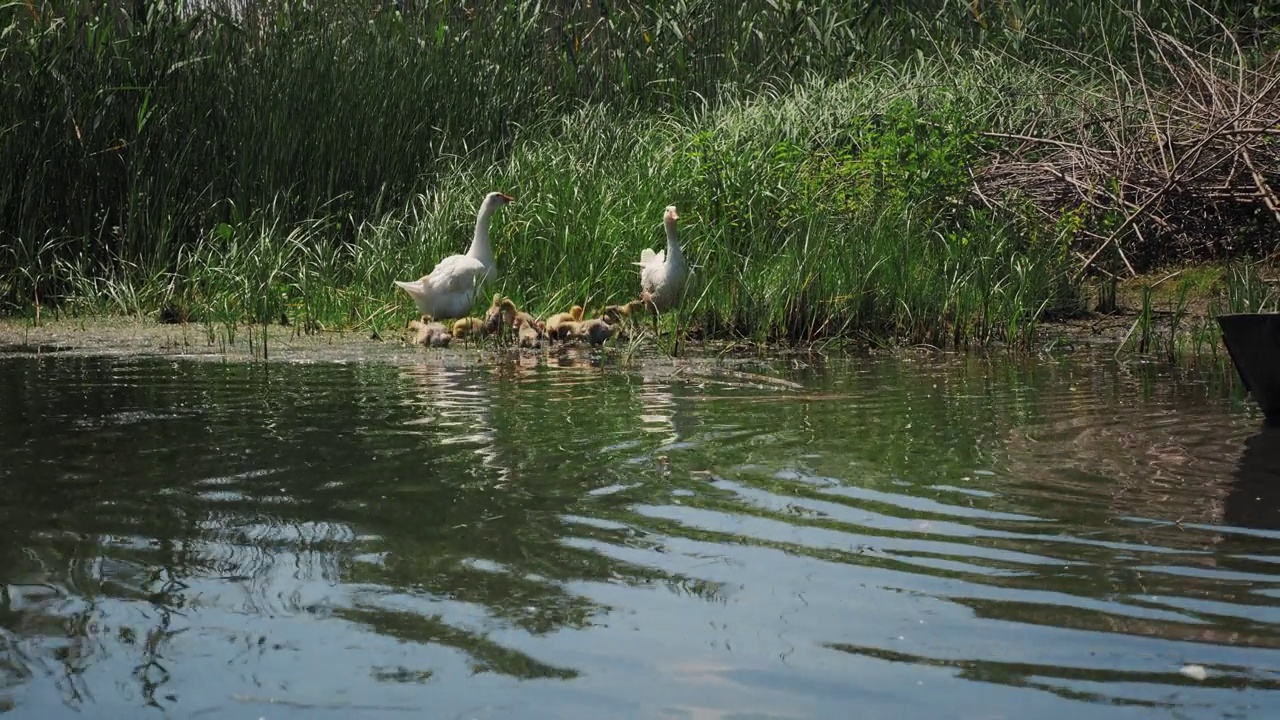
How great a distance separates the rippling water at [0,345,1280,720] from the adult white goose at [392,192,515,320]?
164 inches

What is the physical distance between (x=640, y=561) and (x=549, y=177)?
908 cm

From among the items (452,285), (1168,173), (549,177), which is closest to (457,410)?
(452,285)

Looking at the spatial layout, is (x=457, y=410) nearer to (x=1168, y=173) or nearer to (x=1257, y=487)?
(x=1257, y=487)

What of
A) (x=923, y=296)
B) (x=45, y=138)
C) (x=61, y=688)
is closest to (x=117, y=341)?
(x=45, y=138)

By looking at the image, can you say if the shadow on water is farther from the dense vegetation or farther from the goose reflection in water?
the dense vegetation

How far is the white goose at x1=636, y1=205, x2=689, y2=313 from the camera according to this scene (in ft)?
35.1

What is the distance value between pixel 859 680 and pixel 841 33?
13344 millimetres

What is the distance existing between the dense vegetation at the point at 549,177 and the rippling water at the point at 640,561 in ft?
14.3

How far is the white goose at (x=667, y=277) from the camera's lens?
10711 millimetres

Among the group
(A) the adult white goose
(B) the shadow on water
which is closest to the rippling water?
(B) the shadow on water

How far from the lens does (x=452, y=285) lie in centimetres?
1096

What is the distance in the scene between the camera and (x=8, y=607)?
11.3 feet

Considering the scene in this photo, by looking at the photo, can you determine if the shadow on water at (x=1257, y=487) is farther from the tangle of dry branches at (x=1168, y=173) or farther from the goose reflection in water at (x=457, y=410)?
the tangle of dry branches at (x=1168, y=173)

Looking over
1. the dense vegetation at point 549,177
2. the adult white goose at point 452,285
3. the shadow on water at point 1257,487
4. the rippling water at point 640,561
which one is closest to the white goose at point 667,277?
the dense vegetation at point 549,177
